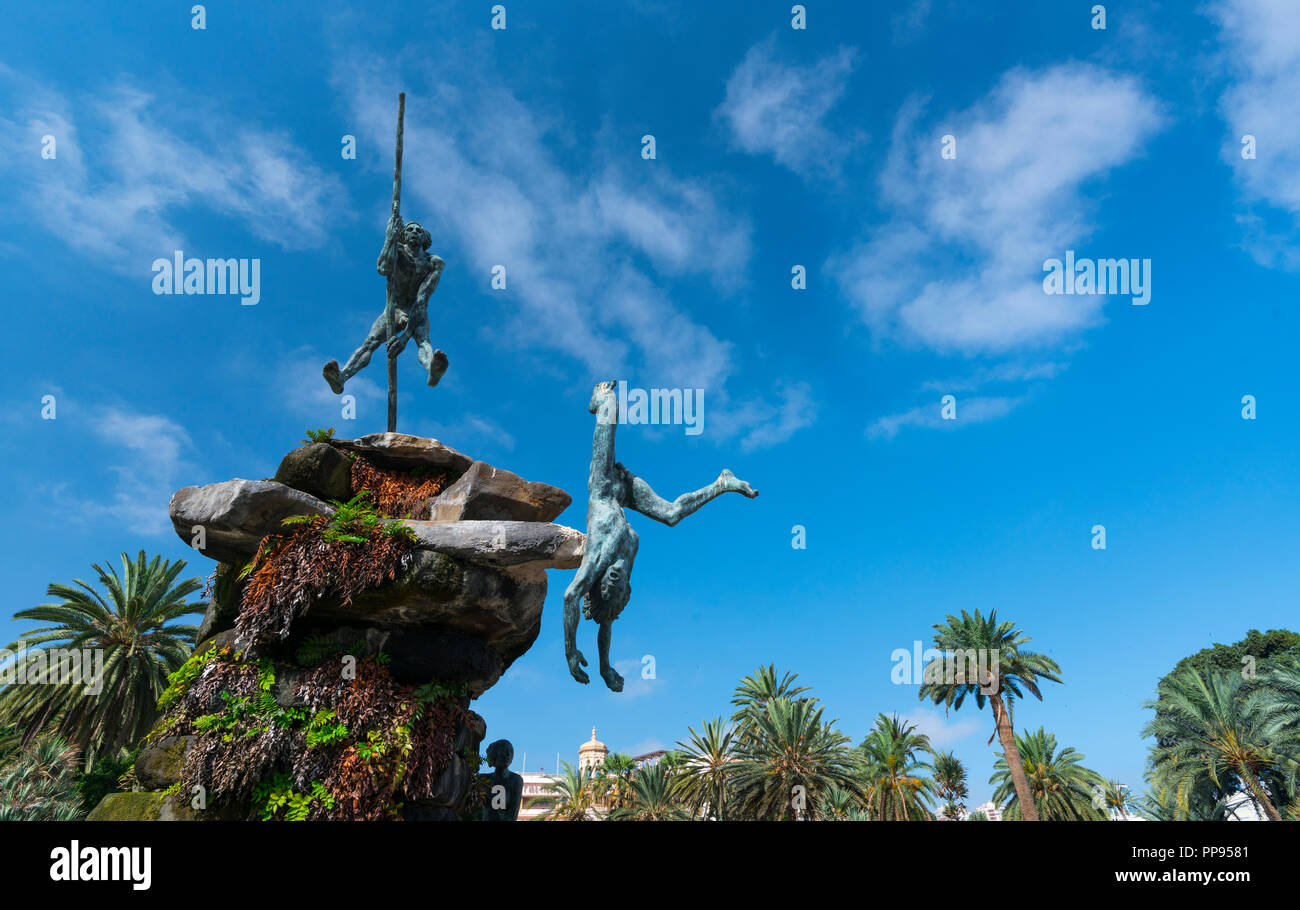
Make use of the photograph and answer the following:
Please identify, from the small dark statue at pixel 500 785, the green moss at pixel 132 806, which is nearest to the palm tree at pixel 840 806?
the small dark statue at pixel 500 785

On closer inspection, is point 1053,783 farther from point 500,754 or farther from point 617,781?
point 500,754

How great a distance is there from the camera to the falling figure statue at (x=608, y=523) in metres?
6.60

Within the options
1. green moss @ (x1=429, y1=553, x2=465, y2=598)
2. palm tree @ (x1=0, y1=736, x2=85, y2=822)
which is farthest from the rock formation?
palm tree @ (x1=0, y1=736, x2=85, y2=822)

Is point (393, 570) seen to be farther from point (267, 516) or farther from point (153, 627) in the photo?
point (153, 627)

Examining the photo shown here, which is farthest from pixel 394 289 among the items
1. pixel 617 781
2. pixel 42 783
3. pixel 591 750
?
pixel 591 750

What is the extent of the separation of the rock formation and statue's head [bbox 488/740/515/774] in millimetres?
286

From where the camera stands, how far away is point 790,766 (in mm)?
30688

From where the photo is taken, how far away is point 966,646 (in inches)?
1428

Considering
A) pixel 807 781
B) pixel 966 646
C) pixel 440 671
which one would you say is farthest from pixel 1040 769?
pixel 440 671

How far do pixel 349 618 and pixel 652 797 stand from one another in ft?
100

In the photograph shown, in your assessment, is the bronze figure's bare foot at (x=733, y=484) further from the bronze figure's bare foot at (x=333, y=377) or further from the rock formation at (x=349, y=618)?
the bronze figure's bare foot at (x=333, y=377)

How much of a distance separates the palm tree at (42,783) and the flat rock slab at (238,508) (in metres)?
11.2

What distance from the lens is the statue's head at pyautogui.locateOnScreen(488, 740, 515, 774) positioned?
11.3 meters
